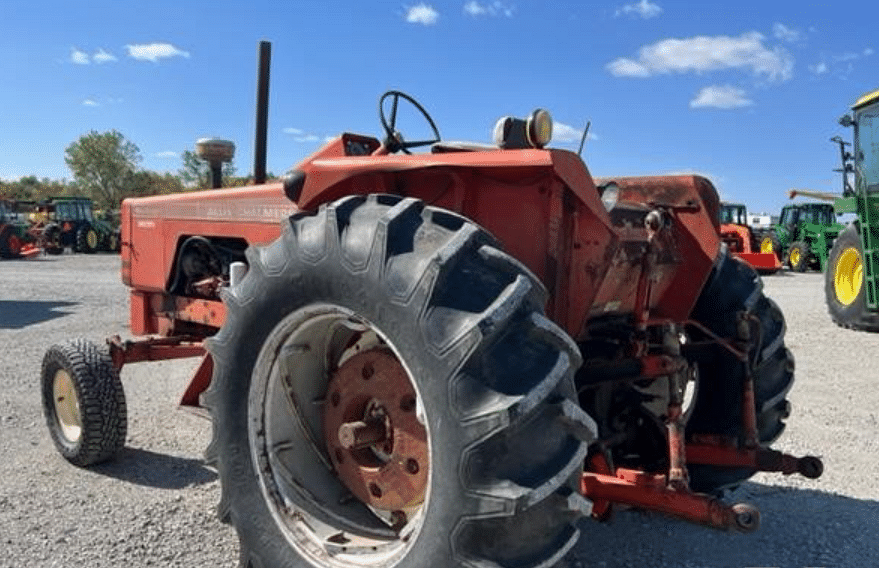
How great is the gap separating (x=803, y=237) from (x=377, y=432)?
26.2 m

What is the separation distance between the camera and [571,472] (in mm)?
2055

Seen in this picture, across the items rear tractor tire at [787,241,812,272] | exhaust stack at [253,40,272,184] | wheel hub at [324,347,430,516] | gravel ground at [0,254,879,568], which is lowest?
gravel ground at [0,254,879,568]

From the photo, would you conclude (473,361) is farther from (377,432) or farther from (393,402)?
(377,432)

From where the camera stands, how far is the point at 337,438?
2867mm

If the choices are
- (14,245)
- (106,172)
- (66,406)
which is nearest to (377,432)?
(66,406)

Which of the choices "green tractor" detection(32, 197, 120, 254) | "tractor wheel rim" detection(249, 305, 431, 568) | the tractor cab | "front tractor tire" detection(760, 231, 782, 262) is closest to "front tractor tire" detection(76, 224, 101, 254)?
"green tractor" detection(32, 197, 120, 254)

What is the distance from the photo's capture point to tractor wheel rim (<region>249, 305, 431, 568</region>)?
2588 mm

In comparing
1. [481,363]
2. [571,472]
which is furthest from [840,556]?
[481,363]

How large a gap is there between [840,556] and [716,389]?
82 centimetres

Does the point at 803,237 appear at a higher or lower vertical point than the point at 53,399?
higher

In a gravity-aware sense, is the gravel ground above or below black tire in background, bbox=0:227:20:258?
below

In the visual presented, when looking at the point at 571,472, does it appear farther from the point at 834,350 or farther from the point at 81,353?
the point at 834,350

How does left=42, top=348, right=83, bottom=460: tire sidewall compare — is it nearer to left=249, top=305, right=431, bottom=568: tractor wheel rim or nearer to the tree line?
left=249, top=305, right=431, bottom=568: tractor wheel rim

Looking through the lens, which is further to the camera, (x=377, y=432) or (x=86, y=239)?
(x=86, y=239)
